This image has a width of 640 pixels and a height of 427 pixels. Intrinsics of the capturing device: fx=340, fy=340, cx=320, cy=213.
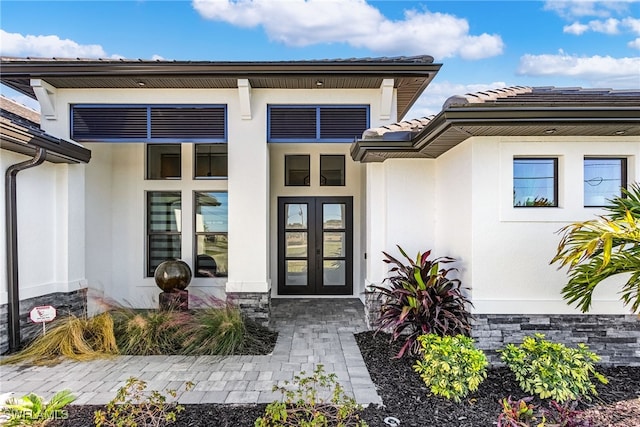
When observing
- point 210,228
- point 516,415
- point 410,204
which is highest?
point 410,204

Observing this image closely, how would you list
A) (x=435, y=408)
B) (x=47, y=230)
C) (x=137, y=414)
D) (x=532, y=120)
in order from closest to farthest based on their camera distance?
(x=137, y=414), (x=435, y=408), (x=532, y=120), (x=47, y=230)

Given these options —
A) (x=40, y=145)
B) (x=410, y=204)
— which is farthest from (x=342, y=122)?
(x=40, y=145)

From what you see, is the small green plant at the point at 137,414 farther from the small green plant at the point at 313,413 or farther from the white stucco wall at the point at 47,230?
the white stucco wall at the point at 47,230

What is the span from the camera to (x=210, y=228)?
812cm

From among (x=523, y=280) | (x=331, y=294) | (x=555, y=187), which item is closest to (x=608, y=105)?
(x=555, y=187)

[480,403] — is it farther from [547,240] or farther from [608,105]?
[608,105]

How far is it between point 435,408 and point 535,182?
3.16 m

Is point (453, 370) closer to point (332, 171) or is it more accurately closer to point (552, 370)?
point (552, 370)

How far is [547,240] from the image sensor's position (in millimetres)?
4477

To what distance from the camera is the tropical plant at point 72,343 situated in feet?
16.1

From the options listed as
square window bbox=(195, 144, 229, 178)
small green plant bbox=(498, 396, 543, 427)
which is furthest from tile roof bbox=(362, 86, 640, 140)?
square window bbox=(195, 144, 229, 178)

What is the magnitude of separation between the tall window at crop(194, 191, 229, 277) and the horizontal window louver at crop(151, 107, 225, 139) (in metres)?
2.08

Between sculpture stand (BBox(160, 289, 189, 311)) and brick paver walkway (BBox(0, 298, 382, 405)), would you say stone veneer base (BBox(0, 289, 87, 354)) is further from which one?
sculpture stand (BBox(160, 289, 189, 311))

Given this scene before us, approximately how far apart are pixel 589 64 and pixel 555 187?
10.2 meters
